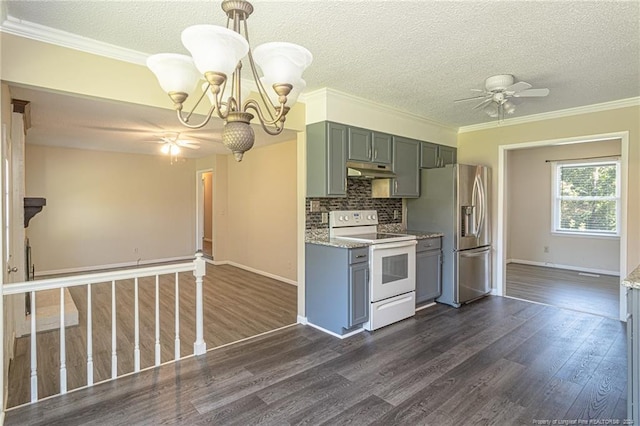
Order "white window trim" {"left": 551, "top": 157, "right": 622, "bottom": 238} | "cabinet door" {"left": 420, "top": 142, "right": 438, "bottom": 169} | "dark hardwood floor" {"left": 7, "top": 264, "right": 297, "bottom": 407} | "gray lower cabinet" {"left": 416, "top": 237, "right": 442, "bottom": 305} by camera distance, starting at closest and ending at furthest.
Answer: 1. "dark hardwood floor" {"left": 7, "top": 264, "right": 297, "bottom": 407}
2. "gray lower cabinet" {"left": 416, "top": 237, "right": 442, "bottom": 305}
3. "cabinet door" {"left": 420, "top": 142, "right": 438, "bottom": 169}
4. "white window trim" {"left": 551, "top": 157, "right": 622, "bottom": 238}

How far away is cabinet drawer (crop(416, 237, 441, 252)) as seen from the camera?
13.4ft

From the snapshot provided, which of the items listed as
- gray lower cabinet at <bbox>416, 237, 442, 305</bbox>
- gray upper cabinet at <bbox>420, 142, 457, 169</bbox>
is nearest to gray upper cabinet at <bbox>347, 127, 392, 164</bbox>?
gray upper cabinet at <bbox>420, 142, 457, 169</bbox>

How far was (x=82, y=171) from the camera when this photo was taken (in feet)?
20.8

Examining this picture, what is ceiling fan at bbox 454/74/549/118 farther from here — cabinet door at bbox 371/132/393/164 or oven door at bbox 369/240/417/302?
oven door at bbox 369/240/417/302

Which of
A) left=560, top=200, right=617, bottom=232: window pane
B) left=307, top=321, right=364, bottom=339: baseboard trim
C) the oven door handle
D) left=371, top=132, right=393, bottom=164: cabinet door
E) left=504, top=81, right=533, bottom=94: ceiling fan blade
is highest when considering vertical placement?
left=504, top=81, right=533, bottom=94: ceiling fan blade

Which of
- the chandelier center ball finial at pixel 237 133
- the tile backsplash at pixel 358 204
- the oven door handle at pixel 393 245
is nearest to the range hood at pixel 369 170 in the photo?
the tile backsplash at pixel 358 204

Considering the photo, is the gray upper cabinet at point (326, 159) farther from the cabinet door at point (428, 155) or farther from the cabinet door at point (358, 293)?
the cabinet door at point (428, 155)

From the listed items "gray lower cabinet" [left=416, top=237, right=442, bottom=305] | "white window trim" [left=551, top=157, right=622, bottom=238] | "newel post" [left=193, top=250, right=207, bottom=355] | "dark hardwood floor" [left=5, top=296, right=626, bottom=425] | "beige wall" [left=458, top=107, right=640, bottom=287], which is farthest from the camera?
"white window trim" [left=551, top=157, right=622, bottom=238]

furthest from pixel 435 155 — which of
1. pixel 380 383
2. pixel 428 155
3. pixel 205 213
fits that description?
pixel 205 213

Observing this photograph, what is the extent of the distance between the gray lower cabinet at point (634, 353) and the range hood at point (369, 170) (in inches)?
98.6

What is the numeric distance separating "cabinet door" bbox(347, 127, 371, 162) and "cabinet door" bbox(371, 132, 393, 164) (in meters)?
0.08

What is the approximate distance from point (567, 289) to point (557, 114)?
2575 millimetres

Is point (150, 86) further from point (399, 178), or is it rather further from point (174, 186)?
point (174, 186)

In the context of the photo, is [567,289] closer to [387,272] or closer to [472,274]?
[472,274]
